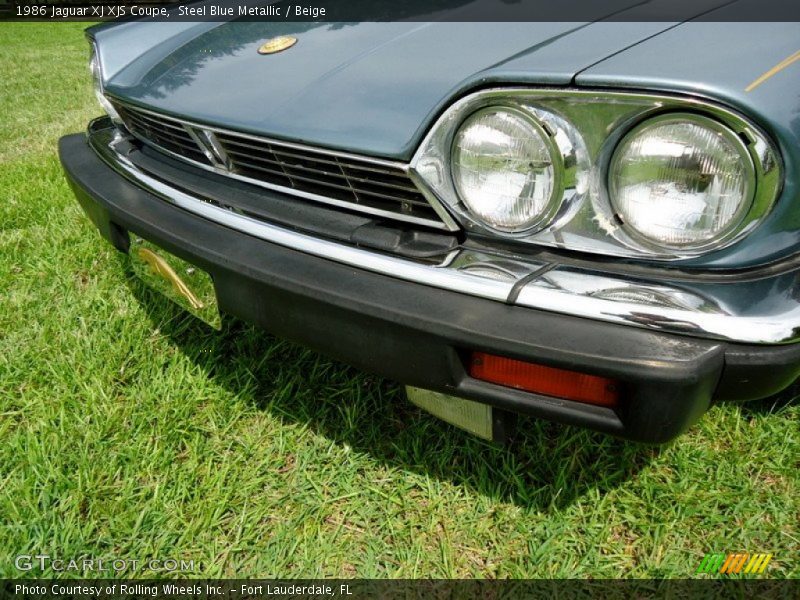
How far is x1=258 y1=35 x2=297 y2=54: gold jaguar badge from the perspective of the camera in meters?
1.65

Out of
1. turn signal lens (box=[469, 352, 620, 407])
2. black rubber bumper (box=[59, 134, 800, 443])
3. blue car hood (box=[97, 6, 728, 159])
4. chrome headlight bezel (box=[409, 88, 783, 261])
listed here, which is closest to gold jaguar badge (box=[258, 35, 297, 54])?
blue car hood (box=[97, 6, 728, 159])

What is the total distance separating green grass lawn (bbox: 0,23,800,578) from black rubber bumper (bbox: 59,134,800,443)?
49 centimetres

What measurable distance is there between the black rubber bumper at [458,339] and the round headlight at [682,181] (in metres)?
0.18

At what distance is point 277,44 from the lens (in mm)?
1672

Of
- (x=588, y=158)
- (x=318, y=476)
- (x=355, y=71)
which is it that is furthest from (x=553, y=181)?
(x=318, y=476)

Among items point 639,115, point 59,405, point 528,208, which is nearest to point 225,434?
point 59,405

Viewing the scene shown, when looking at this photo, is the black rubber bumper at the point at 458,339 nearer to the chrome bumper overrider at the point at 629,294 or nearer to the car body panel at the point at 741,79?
the chrome bumper overrider at the point at 629,294

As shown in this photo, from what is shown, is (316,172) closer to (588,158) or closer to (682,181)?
(588,158)

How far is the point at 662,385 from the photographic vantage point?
1.02 m

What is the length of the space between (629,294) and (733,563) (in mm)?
774

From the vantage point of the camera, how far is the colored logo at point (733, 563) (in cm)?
143

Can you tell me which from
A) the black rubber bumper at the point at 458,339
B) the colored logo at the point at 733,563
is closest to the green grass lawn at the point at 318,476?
the colored logo at the point at 733,563

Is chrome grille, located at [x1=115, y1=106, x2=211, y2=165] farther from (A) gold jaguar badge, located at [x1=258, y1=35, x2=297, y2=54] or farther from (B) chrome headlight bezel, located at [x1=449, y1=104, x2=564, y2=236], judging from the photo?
(B) chrome headlight bezel, located at [x1=449, y1=104, x2=564, y2=236]

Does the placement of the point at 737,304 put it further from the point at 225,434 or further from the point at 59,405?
the point at 59,405
